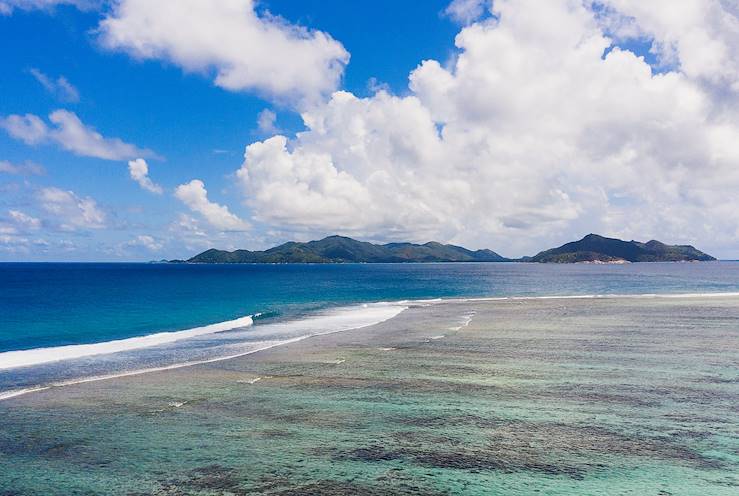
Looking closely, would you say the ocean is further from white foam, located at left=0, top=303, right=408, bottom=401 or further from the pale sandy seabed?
white foam, located at left=0, top=303, right=408, bottom=401

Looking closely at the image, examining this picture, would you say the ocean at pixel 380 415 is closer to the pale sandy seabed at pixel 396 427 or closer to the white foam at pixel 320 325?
the pale sandy seabed at pixel 396 427

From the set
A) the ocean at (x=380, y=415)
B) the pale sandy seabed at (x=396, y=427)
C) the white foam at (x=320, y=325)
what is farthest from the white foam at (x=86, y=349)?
the pale sandy seabed at (x=396, y=427)

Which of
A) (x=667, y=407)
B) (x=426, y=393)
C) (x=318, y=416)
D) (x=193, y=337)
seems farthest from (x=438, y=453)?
(x=193, y=337)

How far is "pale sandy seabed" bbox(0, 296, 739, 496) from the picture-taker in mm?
12234

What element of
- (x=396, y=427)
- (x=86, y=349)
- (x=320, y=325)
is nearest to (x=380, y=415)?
(x=396, y=427)

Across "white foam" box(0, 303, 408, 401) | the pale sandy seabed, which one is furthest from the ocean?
"white foam" box(0, 303, 408, 401)

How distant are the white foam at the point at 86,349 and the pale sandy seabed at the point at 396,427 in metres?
10.1

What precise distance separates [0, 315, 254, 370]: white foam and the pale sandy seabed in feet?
33.1

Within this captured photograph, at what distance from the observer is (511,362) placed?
26.1 metres

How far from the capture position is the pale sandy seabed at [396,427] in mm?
12234

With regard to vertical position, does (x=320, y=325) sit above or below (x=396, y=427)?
above

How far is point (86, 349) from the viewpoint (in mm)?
35031

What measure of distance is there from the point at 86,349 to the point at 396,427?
89.1 ft

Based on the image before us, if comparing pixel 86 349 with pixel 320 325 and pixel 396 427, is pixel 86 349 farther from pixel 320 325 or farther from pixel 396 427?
pixel 396 427
